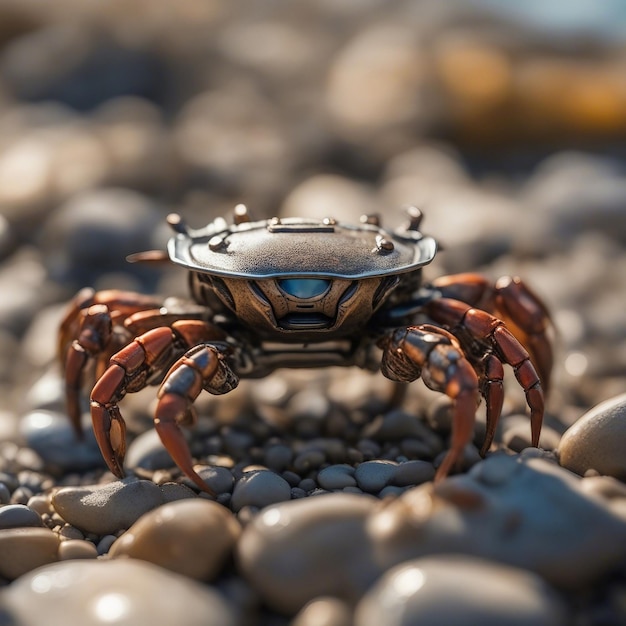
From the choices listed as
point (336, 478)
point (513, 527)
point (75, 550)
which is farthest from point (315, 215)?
point (513, 527)

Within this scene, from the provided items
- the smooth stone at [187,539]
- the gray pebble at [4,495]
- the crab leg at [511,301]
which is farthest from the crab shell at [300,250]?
the gray pebble at [4,495]

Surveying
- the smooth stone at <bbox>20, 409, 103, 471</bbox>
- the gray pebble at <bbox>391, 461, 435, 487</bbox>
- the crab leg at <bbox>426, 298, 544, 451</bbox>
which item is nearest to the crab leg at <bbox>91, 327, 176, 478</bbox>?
the smooth stone at <bbox>20, 409, 103, 471</bbox>

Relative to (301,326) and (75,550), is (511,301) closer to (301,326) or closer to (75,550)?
(301,326)

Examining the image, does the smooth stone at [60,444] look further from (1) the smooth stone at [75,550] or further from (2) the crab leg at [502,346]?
(2) the crab leg at [502,346]

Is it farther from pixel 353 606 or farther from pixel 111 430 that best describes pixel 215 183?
pixel 353 606

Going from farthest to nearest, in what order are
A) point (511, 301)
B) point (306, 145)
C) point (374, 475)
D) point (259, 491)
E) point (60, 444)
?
point (306, 145) < point (60, 444) < point (511, 301) < point (374, 475) < point (259, 491)

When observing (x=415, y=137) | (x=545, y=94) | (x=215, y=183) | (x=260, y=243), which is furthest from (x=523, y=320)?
(x=545, y=94)

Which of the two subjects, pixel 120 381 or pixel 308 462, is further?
pixel 308 462
